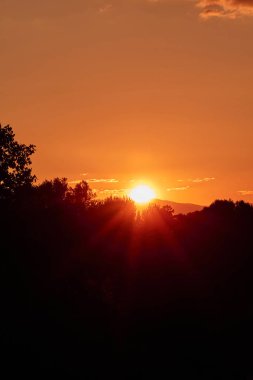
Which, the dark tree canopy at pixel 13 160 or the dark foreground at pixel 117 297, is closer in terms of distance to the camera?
the dark foreground at pixel 117 297

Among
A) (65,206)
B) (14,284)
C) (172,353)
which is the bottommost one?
(172,353)

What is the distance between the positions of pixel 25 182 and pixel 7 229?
658 inches

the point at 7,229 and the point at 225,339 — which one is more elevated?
the point at 7,229

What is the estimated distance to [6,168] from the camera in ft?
201

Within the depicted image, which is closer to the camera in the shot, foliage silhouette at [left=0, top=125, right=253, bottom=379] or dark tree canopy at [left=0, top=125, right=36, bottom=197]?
foliage silhouette at [left=0, top=125, right=253, bottom=379]

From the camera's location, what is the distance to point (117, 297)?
43406mm

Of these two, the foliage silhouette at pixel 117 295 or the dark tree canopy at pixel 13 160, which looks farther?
the dark tree canopy at pixel 13 160

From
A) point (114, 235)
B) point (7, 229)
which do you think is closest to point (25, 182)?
point (114, 235)

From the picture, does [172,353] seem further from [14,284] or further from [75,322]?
[14,284]

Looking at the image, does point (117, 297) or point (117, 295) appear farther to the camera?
point (117, 295)

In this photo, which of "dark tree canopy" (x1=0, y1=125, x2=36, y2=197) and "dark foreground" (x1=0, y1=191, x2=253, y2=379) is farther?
"dark tree canopy" (x1=0, y1=125, x2=36, y2=197)

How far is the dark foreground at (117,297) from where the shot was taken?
1363 inches

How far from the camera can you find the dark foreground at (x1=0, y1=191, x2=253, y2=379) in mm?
34625

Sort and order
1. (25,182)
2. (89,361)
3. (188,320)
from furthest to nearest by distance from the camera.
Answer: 1. (25,182)
2. (188,320)
3. (89,361)
